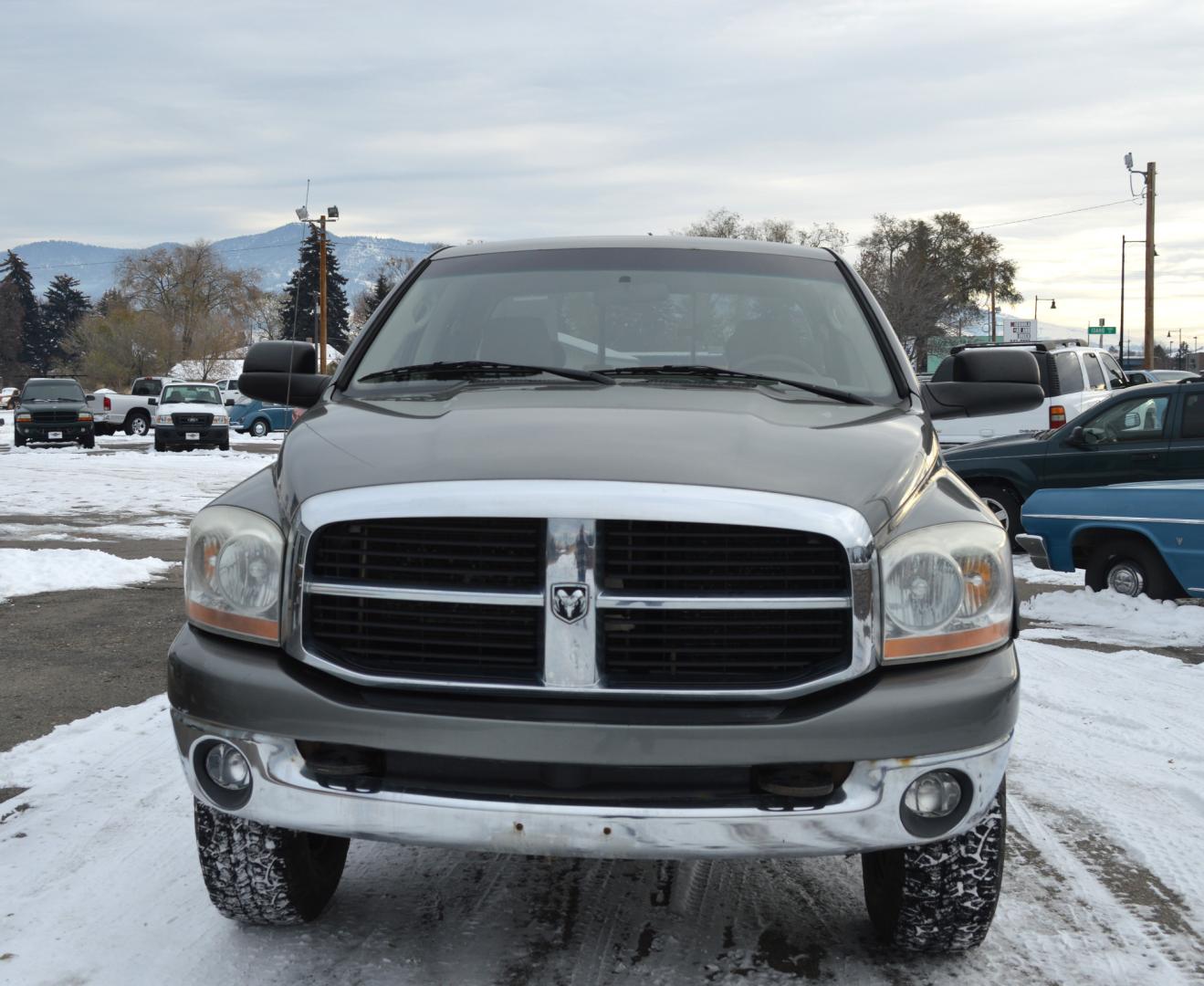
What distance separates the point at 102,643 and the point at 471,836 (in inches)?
199

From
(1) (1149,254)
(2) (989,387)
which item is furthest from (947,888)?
(1) (1149,254)

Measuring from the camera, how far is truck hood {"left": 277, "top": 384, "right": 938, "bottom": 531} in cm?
267

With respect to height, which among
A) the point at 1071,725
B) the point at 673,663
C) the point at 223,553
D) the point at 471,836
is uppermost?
the point at 223,553

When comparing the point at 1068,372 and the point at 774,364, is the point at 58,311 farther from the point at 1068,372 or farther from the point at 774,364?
the point at 774,364

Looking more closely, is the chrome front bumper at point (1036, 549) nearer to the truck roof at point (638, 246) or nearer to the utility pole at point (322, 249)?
the truck roof at point (638, 246)

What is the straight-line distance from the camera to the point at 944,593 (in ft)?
8.84

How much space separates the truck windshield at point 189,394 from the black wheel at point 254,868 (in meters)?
29.5

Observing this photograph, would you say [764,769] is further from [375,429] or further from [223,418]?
[223,418]

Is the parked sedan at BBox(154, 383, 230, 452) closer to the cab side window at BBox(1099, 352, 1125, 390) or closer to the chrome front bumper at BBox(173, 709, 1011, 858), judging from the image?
the cab side window at BBox(1099, 352, 1125, 390)

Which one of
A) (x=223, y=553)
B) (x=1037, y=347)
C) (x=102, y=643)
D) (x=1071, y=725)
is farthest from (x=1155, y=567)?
(x=1037, y=347)

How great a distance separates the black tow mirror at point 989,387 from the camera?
163 inches

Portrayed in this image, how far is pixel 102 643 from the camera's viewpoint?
6918 mm

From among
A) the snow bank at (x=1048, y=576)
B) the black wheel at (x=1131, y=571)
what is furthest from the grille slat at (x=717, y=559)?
the snow bank at (x=1048, y=576)

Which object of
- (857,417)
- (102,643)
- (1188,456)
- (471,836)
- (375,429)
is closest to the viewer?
(471,836)
